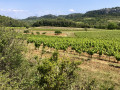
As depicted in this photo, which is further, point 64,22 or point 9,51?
point 64,22

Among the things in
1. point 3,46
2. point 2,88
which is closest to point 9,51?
point 3,46

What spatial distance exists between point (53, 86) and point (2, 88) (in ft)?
6.86

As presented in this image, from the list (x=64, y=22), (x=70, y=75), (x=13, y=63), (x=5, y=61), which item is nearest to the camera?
(x=70, y=75)

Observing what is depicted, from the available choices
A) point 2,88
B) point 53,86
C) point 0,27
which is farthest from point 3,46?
point 53,86

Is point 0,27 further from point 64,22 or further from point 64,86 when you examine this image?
point 64,22

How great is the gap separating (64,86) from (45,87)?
0.88 m

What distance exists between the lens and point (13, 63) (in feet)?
25.7

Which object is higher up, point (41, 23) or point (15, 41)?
point (41, 23)

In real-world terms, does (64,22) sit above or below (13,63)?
above

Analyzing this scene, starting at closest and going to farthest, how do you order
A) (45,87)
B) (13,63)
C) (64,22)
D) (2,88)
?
(2,88) < (45,87) < (13,63) < (64,22)

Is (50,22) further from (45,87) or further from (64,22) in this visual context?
(45,87)

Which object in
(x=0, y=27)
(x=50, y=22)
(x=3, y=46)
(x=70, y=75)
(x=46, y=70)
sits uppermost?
(x=50, y=22)

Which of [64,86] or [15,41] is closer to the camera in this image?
[64,86]

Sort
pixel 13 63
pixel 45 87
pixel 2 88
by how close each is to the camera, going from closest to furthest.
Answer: pixel 2 88 → pixel 45 87 → pixel 13 63
